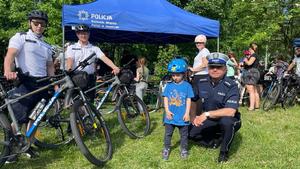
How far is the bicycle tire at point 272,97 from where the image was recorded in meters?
9.27

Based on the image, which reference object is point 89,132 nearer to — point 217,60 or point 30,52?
point 30,52

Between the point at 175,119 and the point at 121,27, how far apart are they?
3773 mm

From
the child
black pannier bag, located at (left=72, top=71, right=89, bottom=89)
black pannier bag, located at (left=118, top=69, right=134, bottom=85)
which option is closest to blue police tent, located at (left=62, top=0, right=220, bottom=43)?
black pannier bag, located at (left=118, top=69, right=134, bottom=85)

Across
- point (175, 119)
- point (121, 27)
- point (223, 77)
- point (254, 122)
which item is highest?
point (121, 27)

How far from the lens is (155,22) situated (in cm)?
878

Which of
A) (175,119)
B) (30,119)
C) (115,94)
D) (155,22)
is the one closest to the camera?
(30,119)

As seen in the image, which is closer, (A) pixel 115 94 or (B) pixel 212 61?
(B) pixel 212 61

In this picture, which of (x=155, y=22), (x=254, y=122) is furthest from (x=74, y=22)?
(x=254, y=122)

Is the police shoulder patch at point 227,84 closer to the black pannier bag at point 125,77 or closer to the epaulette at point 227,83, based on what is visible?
the epaulette at point 227,83

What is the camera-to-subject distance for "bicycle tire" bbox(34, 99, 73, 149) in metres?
4.86

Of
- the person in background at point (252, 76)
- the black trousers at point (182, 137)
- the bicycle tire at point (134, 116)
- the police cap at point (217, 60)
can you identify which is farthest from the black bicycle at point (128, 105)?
the person in background at point (252, 76)

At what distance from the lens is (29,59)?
4871 millimetres

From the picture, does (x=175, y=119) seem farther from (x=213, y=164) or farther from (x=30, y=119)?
(x=30, y=119)

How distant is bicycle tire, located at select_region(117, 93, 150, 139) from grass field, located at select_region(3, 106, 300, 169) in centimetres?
14
